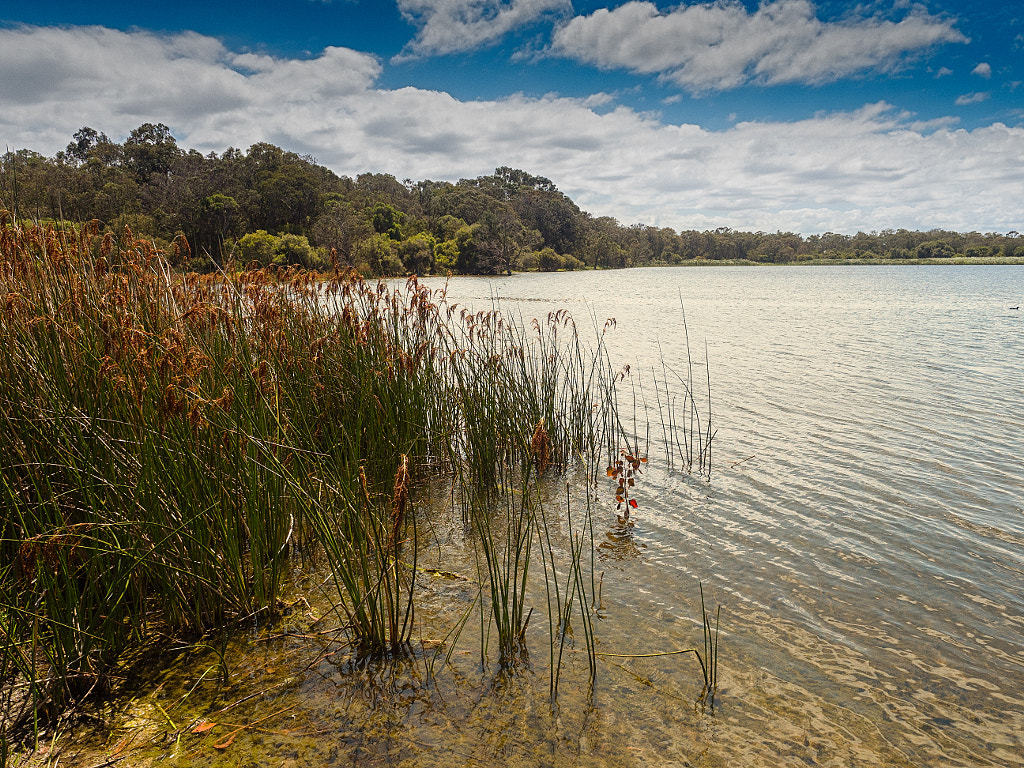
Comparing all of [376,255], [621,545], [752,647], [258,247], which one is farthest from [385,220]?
[752,647]

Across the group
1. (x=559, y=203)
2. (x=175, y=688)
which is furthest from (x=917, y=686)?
(x=559, y=203)

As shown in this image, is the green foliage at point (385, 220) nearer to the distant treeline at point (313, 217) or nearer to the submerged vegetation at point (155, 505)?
the distant treeline at point (313, 217)

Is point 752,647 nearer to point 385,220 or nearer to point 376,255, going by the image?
point 376,255

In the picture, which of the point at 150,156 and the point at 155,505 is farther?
the point at 150,156

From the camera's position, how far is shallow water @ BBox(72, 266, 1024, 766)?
2238 millimetres

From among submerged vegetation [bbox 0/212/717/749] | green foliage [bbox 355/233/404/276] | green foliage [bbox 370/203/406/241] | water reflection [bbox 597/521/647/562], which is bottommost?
water reflection [bbox 597/521/647/562]

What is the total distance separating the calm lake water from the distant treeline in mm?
5440

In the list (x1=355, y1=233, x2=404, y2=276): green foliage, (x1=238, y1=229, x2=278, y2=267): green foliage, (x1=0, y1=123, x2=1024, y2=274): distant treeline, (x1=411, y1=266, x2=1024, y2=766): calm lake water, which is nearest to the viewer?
(x1=411, y1=266, x2=1024, y2=766): calm lake water

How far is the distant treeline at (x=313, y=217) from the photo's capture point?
27734 millimetres

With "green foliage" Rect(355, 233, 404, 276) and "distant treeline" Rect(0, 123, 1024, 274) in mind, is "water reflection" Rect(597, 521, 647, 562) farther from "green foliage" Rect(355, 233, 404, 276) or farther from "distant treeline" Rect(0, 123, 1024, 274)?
"green foliage" Rect(355, 233, 404, 276)

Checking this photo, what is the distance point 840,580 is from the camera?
11.9ft

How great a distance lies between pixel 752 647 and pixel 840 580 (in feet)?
3.73

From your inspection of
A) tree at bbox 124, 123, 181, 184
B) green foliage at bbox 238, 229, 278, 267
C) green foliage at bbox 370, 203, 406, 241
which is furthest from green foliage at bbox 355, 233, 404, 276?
tree at bbox 124, 123, 181, 184

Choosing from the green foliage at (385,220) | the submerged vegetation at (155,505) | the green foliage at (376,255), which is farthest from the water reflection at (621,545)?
the green foliage at (385,220)
